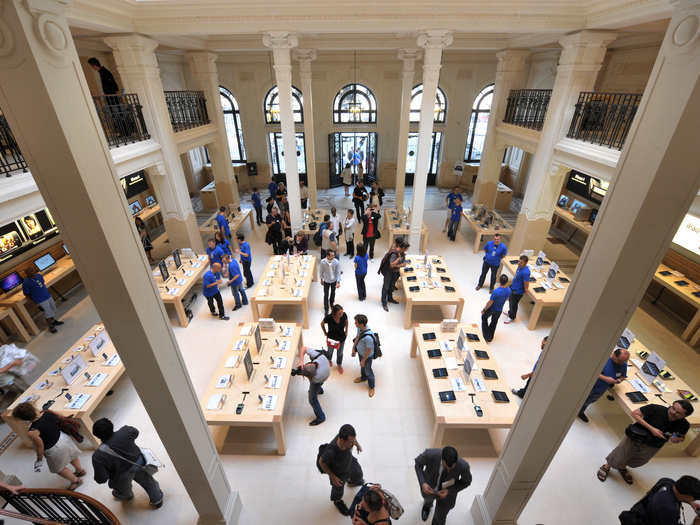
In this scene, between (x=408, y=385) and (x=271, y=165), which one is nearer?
(x=408, y=385)

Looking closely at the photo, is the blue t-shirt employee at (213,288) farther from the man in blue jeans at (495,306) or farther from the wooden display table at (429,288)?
the man in blue jeans at (495,306)

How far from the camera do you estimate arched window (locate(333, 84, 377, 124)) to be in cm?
1469

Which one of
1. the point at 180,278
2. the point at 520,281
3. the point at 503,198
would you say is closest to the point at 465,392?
the point at 520,281

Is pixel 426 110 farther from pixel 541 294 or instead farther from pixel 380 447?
pixel 380 447

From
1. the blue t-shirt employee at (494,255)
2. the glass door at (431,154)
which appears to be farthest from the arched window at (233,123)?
the blue t-shirt employee at (494,255)

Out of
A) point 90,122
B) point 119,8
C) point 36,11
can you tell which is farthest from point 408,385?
point 119,8

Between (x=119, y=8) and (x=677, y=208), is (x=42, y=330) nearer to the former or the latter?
(x=119, y=8)

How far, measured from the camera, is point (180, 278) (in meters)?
7.52

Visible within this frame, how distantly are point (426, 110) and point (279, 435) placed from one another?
750 cm

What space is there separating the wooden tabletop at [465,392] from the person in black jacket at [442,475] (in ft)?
3.08

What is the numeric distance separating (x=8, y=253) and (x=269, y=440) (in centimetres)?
714

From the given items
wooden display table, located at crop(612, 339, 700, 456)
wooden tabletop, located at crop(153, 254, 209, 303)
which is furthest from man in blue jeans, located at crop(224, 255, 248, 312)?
wooden display table, located at crop(612, 339, 700, 456)

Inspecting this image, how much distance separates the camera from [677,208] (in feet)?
5.86

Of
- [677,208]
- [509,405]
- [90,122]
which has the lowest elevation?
[509,405]
